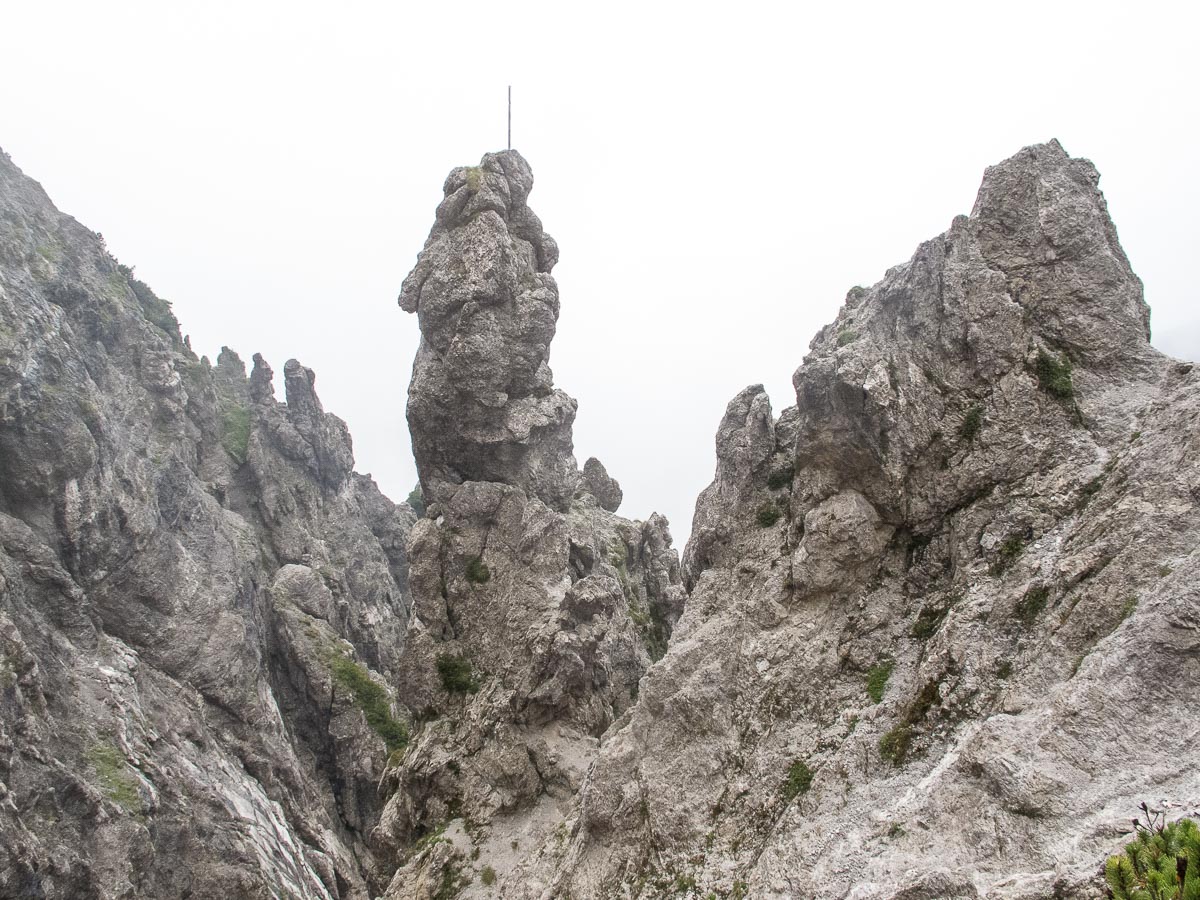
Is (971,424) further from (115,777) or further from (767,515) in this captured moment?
(115,777)

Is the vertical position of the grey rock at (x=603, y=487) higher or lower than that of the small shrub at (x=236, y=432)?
lower

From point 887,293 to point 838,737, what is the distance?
1426 centimetres

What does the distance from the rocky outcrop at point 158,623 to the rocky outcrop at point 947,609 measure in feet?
74.6

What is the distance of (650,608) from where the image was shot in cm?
5028

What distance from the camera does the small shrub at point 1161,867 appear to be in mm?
8633

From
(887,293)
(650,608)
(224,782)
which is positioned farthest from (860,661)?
(224,782)

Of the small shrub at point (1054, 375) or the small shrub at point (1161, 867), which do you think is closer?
the small shrub at point (1161, 867)

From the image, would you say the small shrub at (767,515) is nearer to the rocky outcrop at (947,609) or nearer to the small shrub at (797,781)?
the rocky outcrop at (947,609)

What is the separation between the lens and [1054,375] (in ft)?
67.9

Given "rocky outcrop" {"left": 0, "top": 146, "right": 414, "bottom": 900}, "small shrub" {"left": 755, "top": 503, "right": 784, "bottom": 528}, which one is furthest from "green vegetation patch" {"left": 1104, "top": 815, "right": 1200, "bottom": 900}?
"rocky outcrop" {"left": 0, "top": 146, "right": 414, "bottom": 900}

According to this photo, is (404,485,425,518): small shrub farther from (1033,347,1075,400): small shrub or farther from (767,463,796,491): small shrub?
(1033,347,1075,400): small shrub

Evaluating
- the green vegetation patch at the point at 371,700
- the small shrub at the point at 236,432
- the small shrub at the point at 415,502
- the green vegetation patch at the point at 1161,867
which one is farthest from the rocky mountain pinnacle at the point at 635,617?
the small shrub at the point at 415,502

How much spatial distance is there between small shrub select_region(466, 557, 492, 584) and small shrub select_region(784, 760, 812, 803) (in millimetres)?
22974

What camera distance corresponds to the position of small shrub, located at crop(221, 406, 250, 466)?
3209 inches
